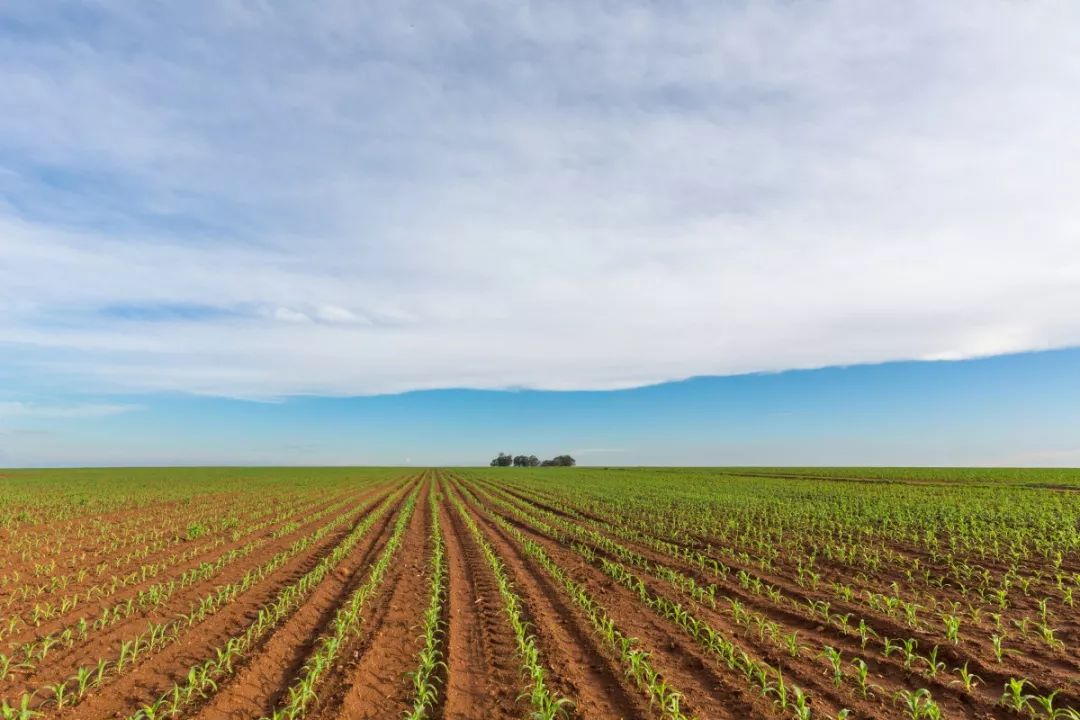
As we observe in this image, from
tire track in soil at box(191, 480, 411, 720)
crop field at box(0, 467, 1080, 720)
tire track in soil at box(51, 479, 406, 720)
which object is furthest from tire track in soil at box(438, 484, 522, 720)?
tire track in soil at box(51, 479, 406, 720)

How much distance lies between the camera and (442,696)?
6320mm

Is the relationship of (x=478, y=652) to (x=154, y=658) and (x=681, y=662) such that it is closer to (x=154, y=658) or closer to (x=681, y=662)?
(x=681, y=662)

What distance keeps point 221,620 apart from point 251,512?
19.2 m

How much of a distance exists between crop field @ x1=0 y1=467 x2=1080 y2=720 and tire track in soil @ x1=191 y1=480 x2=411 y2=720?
0.04 metres

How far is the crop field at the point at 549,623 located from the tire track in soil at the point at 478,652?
0.15 ft

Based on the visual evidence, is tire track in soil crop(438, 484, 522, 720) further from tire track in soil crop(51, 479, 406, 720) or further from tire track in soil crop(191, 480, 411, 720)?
tire track in soil crop(51, 479, 406, 720)

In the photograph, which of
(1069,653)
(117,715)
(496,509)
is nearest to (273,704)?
(117,715)

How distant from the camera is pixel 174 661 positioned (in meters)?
7.19

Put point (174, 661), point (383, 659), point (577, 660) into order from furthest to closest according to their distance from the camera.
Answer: point (383, 659) < point (577, 660) < point (174, 661)

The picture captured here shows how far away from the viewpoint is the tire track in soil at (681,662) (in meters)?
5.88

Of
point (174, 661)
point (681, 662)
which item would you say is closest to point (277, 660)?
point (174, 661)

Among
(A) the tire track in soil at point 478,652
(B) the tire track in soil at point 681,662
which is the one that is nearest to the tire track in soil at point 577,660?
(B) the tire track in soil at point 681,662

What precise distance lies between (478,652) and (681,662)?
2962mm

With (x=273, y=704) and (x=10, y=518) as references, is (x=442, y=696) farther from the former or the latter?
(x=10, y=518)
